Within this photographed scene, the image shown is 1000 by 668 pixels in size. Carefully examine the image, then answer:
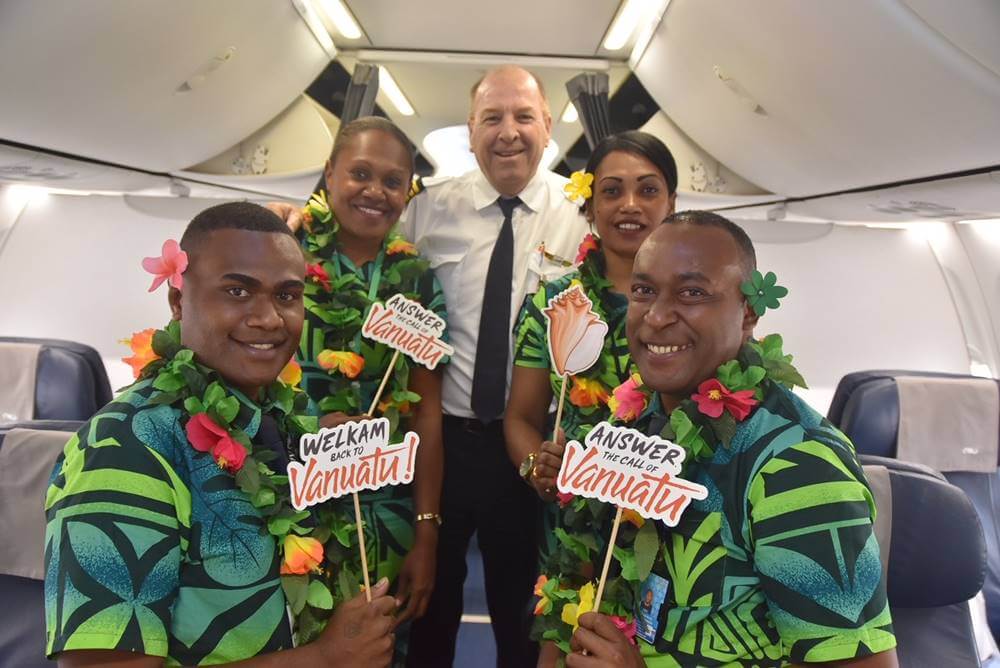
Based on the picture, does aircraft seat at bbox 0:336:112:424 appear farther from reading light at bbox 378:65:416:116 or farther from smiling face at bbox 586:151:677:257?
reading light at bbox 378:65:416:116

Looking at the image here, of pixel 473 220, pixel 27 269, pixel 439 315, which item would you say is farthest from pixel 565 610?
pixel 27 269

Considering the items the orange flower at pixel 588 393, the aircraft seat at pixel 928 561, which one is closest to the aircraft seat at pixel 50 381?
the orange flower at pixel 588 393

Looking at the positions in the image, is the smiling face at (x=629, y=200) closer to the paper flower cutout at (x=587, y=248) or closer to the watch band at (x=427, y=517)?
the paper flower cutout at (x=587, y=248)

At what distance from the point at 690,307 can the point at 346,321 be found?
116 cm

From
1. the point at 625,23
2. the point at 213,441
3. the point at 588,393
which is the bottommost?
the point at 213,441

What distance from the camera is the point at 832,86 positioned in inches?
128

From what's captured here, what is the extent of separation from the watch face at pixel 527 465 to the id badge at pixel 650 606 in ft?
1.93

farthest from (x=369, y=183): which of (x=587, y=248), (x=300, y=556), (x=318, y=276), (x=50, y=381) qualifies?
(x=50, y=381)

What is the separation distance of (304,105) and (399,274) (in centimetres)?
429

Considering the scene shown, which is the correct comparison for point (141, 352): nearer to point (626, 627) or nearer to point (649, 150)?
point (626, 627)

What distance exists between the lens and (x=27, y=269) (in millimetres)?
6352

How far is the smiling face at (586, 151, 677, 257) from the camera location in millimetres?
2145

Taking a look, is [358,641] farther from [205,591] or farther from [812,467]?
[812,467]

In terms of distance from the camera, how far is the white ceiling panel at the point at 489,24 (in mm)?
4805
